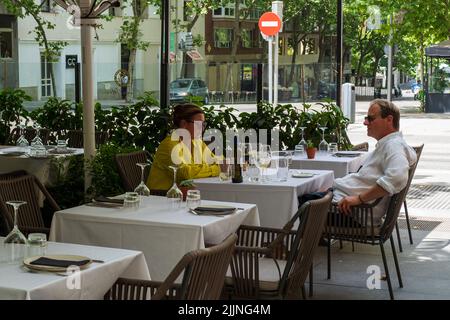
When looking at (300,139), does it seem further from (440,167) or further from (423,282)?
(440,167)

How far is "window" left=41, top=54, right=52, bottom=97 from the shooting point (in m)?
14.3

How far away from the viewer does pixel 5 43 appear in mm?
19453

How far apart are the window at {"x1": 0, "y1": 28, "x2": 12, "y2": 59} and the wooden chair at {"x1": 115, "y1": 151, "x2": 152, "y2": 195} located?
32.5 feet

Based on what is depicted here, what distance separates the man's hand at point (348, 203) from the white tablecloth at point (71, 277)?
8.99 feet

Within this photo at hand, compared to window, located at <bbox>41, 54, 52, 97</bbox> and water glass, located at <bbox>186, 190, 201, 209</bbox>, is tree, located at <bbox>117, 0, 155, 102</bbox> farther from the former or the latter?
water glass, located at <bbox>186, 190, 201, 209</bbox>

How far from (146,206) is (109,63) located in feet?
28.6

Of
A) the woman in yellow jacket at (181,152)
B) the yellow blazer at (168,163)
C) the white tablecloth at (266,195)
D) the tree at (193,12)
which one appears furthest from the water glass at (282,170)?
the tree at (193,12)

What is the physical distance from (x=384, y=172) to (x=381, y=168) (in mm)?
107

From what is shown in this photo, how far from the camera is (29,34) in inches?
727

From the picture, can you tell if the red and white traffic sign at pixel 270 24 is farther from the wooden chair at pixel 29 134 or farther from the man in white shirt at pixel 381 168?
the man in white shirt at pixel 381 168

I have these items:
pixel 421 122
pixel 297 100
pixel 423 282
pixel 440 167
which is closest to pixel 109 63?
pixel 297 100

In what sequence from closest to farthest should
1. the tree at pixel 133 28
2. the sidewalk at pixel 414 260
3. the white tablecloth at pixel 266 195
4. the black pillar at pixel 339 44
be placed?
the sidewalk at pixel 414 260
the white tablecloth at pixel 266 195
the black pillar at pixel 339 44
the tree at pixel 133 28

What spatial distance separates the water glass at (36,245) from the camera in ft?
15.7

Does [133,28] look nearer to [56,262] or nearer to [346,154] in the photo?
[346,154]
